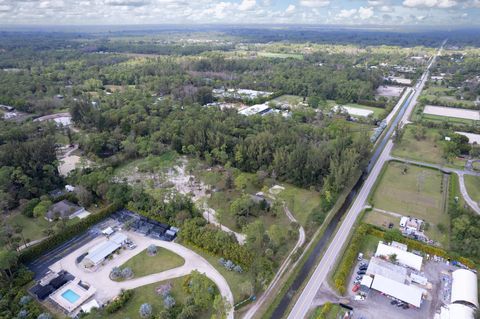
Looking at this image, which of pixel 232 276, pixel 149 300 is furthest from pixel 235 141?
pixel 149 300

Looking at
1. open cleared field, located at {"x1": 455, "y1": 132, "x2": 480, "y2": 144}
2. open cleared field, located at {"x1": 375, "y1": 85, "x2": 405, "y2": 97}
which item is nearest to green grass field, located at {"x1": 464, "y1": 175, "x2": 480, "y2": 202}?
A: open cleared field, located at {"x1": 455, "y1": 132, "x2": 480, "y2": 144}

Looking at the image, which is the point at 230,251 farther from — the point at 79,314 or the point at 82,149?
the point at 82,149

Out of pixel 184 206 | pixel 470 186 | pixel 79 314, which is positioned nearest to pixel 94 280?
pixel 79 314

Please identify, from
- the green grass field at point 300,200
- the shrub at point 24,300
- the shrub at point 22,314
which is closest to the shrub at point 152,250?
the shrub at point 24,300

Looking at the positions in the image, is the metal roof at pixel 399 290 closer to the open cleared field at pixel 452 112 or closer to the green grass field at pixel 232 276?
the green grass field at pixel 232 276

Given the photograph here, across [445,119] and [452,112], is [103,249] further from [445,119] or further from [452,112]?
[452,112]

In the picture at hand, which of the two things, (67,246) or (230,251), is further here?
(67,246)

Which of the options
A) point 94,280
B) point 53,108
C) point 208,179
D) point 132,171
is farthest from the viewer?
point 53,108
